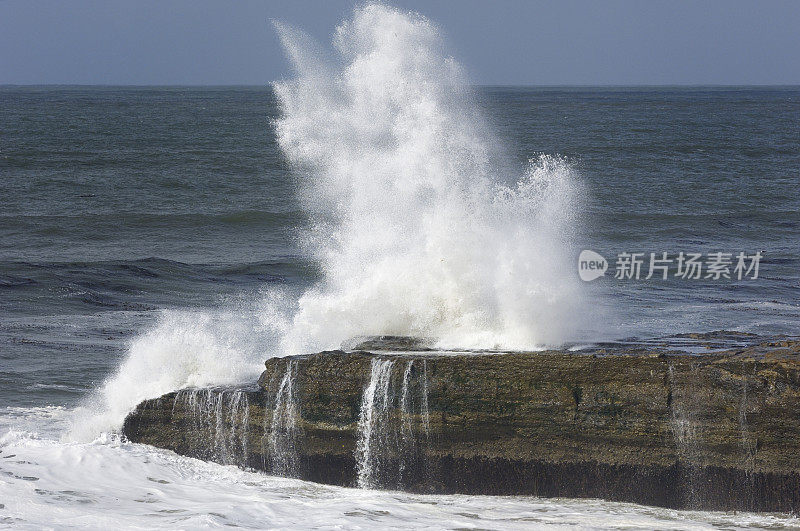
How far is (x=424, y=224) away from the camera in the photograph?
991 cm

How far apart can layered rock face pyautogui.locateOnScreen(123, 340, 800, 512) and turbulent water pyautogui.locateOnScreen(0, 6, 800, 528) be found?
7.8 inches

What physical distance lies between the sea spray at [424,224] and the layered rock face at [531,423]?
137 centimetres

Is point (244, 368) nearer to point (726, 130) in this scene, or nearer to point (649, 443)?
point (649, 443)

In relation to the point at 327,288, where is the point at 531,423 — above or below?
below

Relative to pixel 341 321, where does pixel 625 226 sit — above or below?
above

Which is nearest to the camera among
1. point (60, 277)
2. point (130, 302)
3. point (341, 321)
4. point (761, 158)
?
point (341, 321)

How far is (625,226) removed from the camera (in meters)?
22.3

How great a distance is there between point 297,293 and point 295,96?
3.22 meters

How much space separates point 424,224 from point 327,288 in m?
1.83

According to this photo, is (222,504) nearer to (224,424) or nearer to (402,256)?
(224,424)

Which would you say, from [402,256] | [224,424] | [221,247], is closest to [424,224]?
[402,256]

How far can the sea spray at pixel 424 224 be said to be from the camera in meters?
9.11

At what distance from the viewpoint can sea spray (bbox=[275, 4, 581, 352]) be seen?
9.11 m

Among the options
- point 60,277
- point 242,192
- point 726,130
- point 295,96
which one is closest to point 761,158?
point 726,130
